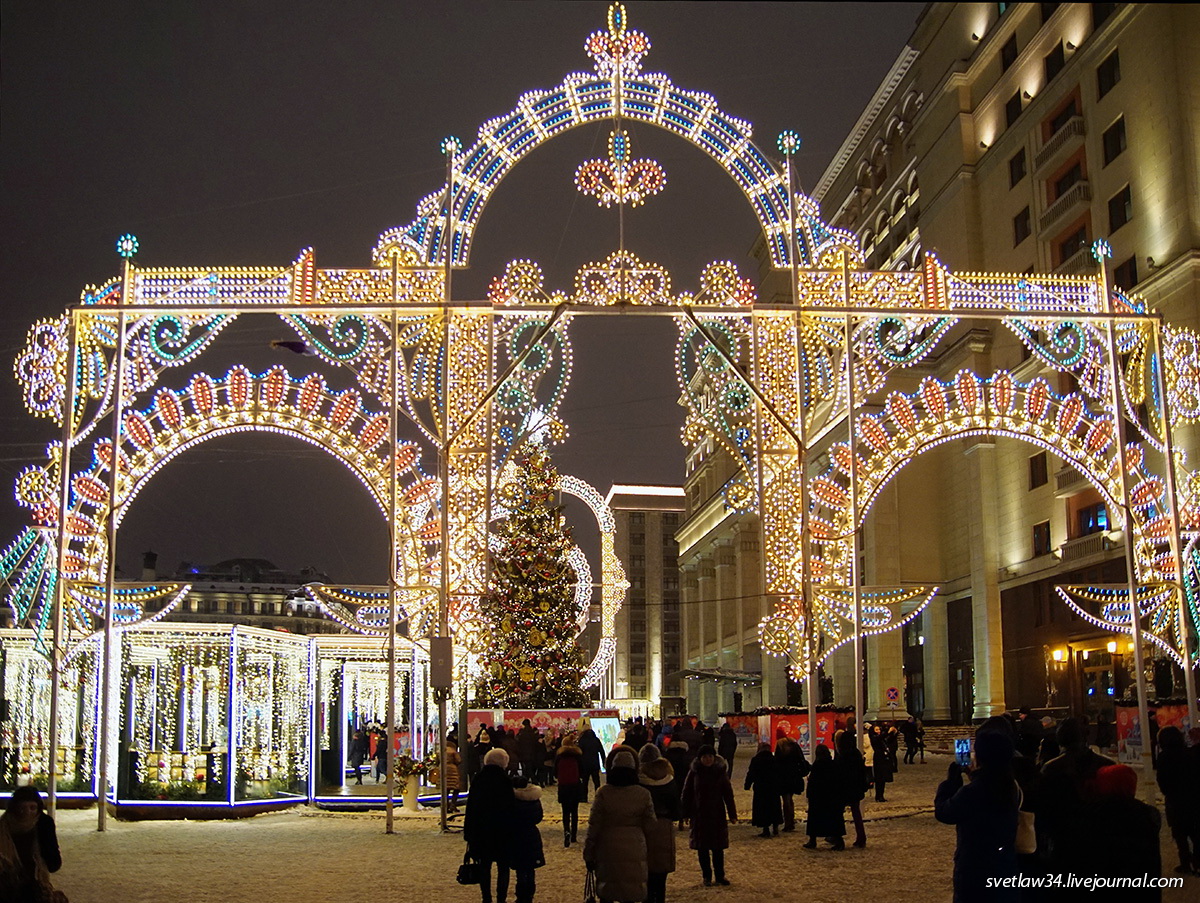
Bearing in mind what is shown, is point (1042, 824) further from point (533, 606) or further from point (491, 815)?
point (533, 606)

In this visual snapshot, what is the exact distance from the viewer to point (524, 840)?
10109 millimetres

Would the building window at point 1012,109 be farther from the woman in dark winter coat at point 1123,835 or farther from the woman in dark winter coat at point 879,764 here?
the woman in dark winter coat at point 1123,835

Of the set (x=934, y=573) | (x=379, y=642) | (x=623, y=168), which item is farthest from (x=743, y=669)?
(x=623, y=168)

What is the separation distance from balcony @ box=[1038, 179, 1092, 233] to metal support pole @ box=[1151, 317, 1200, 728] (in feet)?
53.2

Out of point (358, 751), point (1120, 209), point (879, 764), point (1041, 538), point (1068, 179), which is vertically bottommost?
point (358, 751)

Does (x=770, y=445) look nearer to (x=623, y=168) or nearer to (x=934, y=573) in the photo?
(x=623, y=168)

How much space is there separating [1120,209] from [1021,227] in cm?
702

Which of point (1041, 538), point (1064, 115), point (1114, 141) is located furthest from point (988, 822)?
point (1064, 115)

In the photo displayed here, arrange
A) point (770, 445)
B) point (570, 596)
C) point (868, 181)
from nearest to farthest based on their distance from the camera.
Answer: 1. point (770, 445)
2. point (570, 596)
3. point (868, 181)

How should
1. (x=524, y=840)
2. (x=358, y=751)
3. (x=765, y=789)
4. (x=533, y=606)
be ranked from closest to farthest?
(x=524, y=840) < (x=765, y=789) < (x=358, y=751) < (x=533, y=606)

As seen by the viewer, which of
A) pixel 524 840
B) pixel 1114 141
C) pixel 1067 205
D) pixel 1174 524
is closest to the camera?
pixel 524 840

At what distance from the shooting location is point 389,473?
18.9m

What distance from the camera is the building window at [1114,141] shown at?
34.0 m

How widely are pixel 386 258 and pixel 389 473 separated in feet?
11.0
